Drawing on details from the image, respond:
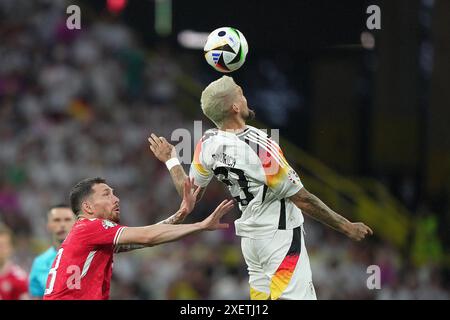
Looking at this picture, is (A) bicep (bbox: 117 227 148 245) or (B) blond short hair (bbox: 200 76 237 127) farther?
(B) blond short hair (bbox: 200 76 237 127)

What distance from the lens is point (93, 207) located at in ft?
24.6

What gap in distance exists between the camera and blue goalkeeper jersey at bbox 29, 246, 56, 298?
31.5 feet

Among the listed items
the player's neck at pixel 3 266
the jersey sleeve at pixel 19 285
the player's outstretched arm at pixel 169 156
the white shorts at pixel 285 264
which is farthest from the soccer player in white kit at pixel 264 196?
the player's neck at pixel 3 266

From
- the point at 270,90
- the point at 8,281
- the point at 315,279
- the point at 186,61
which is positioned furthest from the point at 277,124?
the point at 8,281

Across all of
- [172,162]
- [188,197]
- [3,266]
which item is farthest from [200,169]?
[3,266]

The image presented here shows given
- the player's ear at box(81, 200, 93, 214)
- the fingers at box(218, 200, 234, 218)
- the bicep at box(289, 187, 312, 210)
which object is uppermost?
the fingers at box(218, 200, 234, 218)

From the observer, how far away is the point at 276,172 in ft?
24.3

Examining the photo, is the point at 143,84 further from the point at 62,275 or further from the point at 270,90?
the point at 62,275

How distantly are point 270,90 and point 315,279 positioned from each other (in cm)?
469

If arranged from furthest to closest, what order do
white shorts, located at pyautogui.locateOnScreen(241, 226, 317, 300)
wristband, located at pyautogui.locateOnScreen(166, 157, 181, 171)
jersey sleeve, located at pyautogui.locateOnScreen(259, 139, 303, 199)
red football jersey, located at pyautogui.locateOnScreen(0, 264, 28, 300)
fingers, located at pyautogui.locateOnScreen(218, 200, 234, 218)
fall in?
red football jersey, located at pyautogui.locateOnScreen(0, 264, 28, 300), wristband, located at pyautogui.locateOnScreen(166, 157, 181, 171), white shorts, located at pyautogui.locateOnScreen(241, 226, 317, 300), jersey sleeve, located at pyautogui.locateOnScreen(259, 139, 303, 199), fingers, located at pyautogui.locateOnScreen(218, 200, 234, 218)

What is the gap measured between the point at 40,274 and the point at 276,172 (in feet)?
10.2

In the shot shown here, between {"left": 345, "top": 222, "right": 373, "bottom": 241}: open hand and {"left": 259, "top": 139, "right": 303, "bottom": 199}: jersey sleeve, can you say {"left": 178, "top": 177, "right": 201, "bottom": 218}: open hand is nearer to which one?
{"left": 259, "top": 139, "right": 303, "bottom": 199}: jersey sleeve

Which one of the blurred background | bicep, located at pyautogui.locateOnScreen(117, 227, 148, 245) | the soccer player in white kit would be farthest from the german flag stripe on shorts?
the blurred background

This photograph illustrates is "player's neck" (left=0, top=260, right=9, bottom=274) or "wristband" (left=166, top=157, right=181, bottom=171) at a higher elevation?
"wristband" (left=166, top=157, right=181, bottom=171)
